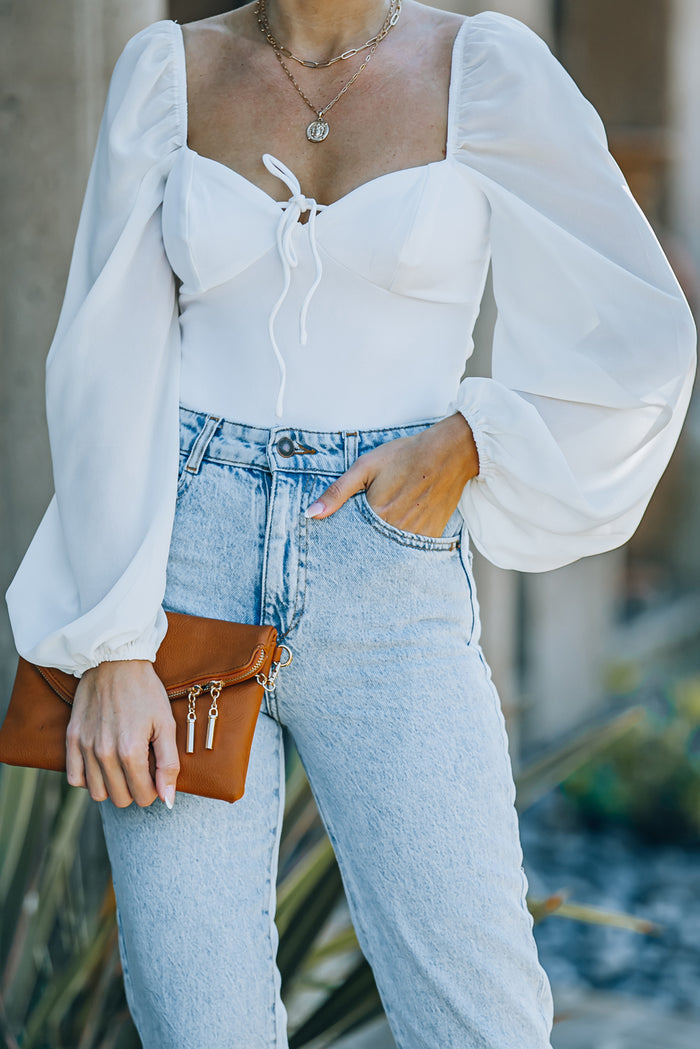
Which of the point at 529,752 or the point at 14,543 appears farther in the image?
the point at 529,752

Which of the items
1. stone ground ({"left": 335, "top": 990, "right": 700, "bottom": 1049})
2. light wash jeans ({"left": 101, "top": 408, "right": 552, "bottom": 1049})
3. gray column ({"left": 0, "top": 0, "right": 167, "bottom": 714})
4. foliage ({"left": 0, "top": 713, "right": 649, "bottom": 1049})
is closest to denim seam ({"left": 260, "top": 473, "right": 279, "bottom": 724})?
light wash jeans ({"left": 101, "top": 408, "right": 552, "bottom": 1049})

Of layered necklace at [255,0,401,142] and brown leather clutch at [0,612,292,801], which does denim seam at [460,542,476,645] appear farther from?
layered necklace at [255,0,401,142]

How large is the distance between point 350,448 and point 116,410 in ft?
1.11

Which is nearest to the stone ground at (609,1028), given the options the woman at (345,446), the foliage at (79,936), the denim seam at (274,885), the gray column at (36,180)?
the foliage at (79,936)

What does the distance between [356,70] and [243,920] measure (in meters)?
1.21

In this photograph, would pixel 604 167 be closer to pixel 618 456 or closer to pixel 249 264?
pixel 618 456

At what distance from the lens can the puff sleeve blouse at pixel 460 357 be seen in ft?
5.49

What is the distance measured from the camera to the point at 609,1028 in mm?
3410

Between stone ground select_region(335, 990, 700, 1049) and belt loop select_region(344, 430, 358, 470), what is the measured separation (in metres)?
2.12

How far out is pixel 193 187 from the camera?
1727 mm

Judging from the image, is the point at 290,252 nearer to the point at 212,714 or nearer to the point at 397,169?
the point at 397,169

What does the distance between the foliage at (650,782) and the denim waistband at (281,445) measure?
3313 mm

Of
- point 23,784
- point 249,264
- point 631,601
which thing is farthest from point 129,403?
point 631,601

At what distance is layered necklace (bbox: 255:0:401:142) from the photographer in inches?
69.4
